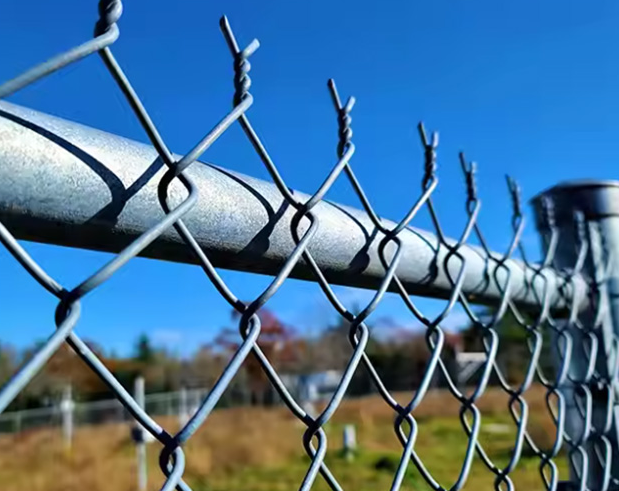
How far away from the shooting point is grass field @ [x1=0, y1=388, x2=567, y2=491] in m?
5.17

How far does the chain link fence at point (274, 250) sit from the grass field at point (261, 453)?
10.3ft

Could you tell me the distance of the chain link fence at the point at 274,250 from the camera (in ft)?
0.71

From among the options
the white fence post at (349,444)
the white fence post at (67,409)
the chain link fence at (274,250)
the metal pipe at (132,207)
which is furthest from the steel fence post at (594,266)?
the white fence post at (67,409)

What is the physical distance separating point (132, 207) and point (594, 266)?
21.2 inches

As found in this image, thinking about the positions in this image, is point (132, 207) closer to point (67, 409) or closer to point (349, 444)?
point (349, 444)

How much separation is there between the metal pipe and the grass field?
3.45 meters

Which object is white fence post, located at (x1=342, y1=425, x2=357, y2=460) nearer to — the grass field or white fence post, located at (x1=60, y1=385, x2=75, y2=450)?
the grass field

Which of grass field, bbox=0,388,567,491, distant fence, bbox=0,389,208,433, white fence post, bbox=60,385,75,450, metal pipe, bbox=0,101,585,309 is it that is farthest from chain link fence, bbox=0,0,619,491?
white fence post, bbox=60,385,75,450

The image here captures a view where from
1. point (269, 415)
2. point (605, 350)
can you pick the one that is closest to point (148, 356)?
point (269, 415)

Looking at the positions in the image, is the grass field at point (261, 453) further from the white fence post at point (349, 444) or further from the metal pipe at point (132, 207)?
the metal pipe at point (132, 207)

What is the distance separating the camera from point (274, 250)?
0.33m

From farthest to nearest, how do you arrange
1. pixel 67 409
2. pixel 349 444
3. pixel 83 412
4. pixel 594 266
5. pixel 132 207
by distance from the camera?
pixel 83 412
pixel 67 409
pixel 349 444
pixel 594 266
pixel 132 207

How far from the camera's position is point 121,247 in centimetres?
26

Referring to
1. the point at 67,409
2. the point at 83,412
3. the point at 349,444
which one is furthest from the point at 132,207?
the point at 83,412
